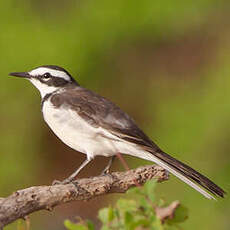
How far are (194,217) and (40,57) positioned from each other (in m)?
2.16

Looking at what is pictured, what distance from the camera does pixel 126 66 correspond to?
23.2 ft

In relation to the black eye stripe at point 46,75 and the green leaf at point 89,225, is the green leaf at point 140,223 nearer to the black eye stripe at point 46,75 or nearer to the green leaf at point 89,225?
the green leaf at point 89,225

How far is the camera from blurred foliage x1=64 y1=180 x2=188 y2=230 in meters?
1.43

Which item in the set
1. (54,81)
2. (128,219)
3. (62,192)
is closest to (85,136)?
(54,81)

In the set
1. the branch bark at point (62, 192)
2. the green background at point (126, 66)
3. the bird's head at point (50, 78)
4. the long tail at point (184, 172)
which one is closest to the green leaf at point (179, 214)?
the branch bark at point (62, 192)

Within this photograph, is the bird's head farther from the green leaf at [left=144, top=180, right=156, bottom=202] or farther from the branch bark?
the green leaf at [left=144, top=180, right=156, bottom=202]

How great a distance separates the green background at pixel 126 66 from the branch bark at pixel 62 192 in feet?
9.49

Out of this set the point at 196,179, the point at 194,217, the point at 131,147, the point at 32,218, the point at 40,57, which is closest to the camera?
the point at 196,179

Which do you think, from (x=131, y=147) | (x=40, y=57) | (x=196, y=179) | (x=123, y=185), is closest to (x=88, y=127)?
(x=131, y=147)

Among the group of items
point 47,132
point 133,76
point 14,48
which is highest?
point 14,48

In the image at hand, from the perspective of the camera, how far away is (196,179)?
3.13m

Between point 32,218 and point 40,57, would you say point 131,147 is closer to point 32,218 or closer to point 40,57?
point 40,57

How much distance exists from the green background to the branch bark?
2.89 meters

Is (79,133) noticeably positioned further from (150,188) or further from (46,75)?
(150,188)
